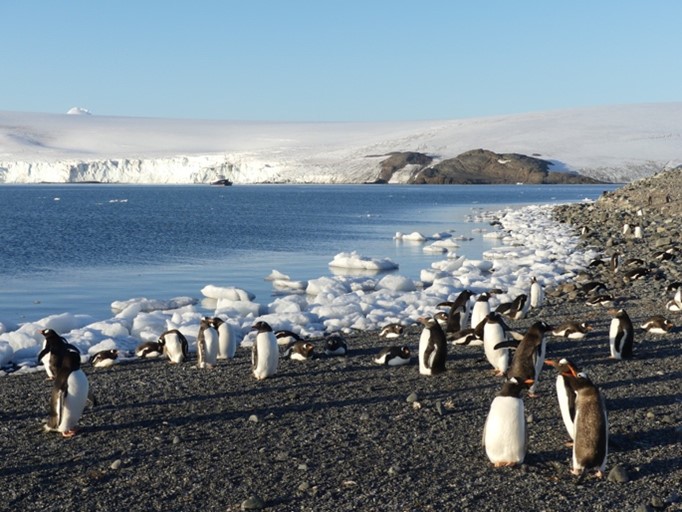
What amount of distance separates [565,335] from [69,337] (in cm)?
622

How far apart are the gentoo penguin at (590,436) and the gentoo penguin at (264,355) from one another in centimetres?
365

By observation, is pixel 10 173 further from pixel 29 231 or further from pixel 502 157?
pixel 29 231

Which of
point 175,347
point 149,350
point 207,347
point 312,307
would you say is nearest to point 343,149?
point 312,307

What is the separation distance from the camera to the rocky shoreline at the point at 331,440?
5.46 metres

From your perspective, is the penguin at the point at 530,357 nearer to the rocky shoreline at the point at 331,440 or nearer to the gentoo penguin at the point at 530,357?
the gentoo penguin at the point at 530,357

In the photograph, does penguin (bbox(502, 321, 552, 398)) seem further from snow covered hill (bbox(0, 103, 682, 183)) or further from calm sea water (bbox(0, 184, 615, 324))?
snow covered hill (bbox(0, 103, 682, 183))

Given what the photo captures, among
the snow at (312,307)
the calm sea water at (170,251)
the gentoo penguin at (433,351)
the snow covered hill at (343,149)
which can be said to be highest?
the snow covered hill at (343,149)

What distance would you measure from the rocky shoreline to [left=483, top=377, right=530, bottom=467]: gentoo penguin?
0.10 meters

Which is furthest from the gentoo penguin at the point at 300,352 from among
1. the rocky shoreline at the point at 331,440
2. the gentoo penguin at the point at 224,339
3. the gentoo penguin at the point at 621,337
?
the gentoo penguin at the point at 621,337

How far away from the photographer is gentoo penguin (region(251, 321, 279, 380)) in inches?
341

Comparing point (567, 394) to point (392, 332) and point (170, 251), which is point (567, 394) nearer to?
point (392, 332)

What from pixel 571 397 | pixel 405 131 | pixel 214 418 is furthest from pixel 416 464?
pixel 405 131

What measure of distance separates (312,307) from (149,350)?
4136mm

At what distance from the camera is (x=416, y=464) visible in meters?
6.01
